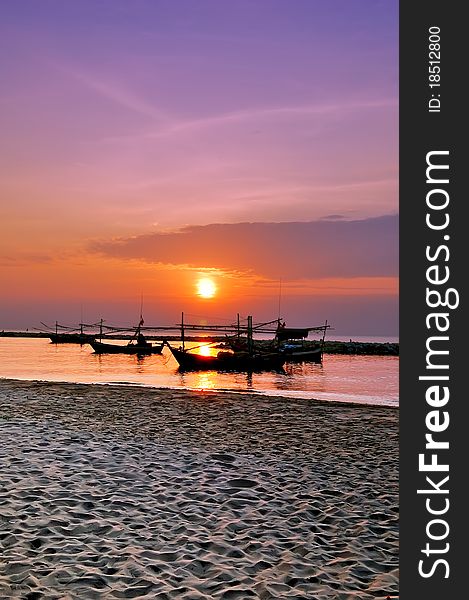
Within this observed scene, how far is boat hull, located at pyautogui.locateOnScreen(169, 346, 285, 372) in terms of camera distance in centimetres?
5288

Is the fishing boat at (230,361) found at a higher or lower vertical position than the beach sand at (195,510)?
lower

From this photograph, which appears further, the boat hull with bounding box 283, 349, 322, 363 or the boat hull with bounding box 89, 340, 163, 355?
the boat hull with bounding box 89, 340, 163, 355

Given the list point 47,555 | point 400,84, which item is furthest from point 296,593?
point 400,84

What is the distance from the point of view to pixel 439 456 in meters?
4.34

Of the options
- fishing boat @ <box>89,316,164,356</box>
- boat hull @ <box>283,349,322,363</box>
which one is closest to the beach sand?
boat hull @ <box>283,349,322,363</box>

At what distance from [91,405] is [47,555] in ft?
38.0

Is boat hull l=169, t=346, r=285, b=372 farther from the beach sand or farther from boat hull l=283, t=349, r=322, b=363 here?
the beach sand

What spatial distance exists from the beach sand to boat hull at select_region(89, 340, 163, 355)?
6539 cm

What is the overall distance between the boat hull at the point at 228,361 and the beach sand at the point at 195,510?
3848 cm

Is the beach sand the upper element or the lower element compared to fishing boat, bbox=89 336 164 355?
upper

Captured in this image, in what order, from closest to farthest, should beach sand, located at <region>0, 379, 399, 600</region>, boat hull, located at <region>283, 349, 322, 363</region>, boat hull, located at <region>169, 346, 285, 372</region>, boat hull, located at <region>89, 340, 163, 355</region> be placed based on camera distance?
1. beach sand, located at <region>0, 379, 399, 600</region>
2. boat hull, located at <region>169, 346, 285, 372</region>
3. boat hull, located at <region>283, 349, 322, 363</region>
4. boat hull, located at <region>89, 340, 163, 355</region>

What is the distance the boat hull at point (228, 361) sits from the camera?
52875 mm

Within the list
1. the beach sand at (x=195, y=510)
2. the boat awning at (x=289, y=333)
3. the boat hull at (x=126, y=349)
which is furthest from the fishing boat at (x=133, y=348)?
the beach sand at (x=195, y=510)

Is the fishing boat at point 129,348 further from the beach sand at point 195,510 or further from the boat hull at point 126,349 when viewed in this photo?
the beach sand at point 195,510
